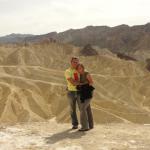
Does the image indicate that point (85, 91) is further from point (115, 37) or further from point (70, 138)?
point (115, 37)

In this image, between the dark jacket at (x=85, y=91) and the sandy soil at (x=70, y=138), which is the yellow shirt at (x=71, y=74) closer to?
the dark jacket at (x=85, y=91)

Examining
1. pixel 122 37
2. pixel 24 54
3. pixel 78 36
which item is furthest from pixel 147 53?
pixel 78 36

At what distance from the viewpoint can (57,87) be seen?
170ft

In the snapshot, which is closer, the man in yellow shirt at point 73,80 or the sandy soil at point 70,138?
the sandy soil at point 70,138

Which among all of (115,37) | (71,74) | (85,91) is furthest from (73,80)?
(115,37)

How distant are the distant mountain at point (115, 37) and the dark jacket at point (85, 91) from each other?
104 meters

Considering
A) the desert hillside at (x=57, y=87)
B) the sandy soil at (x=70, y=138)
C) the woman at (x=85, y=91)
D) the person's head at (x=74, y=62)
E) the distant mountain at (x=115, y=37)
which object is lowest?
the desert hillside at (x=57, y=87)

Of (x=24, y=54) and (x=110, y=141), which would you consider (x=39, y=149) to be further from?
(x=24, y=54)

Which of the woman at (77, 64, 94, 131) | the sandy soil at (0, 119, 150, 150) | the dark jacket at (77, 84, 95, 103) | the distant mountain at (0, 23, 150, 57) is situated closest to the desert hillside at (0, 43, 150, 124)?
the distant mountain at (0, 23, 150, 57)

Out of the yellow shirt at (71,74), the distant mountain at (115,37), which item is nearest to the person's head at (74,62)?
the yellow shirt at (71,74)

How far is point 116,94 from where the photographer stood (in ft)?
201

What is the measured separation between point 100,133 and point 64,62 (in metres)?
77.8

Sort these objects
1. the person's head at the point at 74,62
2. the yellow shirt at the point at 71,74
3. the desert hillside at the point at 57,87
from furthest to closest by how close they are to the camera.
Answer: the desert hillside at the point at 57,87
the yellow shirt at the point at 71,74
the person's head at the point at 74,62

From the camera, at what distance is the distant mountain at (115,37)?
12875cm
